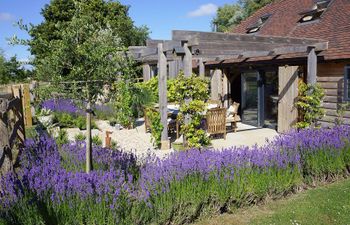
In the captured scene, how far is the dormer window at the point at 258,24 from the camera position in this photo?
17.4 metres

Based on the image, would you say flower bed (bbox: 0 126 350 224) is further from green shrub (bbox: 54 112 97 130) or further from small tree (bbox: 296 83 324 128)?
green shrub (bbox: 54 112 97 130)

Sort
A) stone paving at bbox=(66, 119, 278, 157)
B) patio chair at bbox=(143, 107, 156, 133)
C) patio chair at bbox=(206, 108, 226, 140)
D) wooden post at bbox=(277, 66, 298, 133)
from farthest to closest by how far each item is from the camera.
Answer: patio chair at bbox=(143, 107, 156, 133), wooden post at bbox=(277, 66, 298, 133), patio chair at bbox=(206, 108, 226, 140), stone paving at bbox=(66, 119, 278, 157)

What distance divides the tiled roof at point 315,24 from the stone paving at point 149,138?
337 cm

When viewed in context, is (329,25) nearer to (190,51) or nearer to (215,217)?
(190,51)

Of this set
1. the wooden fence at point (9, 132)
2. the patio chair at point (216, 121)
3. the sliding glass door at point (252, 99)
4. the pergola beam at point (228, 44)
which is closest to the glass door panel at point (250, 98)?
the sliding glass door at point (252, 99)

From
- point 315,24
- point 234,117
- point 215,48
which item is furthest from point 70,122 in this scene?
point 315,24

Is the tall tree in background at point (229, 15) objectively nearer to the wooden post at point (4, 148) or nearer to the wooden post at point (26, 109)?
the wooden post at point (26, 109)

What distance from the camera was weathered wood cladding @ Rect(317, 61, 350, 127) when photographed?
1016 centimetres

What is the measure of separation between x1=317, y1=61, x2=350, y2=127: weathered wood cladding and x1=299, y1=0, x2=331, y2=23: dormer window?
367 cm

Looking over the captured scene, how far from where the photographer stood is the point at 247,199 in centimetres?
517

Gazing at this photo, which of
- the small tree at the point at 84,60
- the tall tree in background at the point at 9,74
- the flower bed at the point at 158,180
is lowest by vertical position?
the flower bed at the point at 158,180

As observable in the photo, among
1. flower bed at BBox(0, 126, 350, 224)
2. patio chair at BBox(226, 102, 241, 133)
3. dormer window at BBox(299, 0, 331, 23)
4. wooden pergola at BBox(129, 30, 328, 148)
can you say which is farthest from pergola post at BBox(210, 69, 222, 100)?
flower bed at BBox(0, 126, 350, 224)

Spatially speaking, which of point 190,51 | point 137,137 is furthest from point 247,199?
point 137,137

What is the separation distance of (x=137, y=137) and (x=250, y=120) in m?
5.48
